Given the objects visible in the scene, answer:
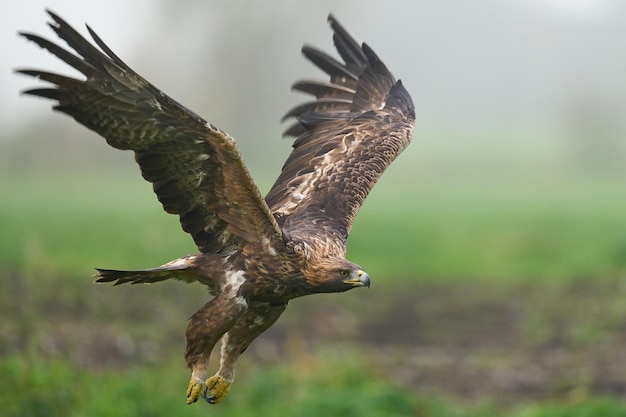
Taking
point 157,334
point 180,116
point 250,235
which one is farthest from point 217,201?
point 157,334

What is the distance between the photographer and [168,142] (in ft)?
26.8

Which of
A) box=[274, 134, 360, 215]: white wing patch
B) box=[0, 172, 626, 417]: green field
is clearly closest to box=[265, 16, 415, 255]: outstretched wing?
box=[274, 134, 360, 215]: white wing patch

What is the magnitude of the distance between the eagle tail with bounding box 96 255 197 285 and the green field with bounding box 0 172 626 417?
379cm

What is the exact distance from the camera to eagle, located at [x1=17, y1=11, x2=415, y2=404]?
7.85 m

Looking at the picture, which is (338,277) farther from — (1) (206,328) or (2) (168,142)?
(2) (168,142)

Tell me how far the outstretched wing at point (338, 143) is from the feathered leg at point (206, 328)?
2.12 feet

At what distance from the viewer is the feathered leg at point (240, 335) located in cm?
893

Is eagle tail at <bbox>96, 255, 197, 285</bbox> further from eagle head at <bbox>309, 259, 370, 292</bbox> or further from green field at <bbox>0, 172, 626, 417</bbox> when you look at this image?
green field at <bbox>0, 172, 626, 417</bbox>

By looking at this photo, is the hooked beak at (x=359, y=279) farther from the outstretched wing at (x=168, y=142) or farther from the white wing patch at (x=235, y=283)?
the white wing patch at (x=235, y=283)

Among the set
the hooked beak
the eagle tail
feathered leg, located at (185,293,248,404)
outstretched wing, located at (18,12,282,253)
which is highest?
outstretched wing, located at (18,12,282,253)

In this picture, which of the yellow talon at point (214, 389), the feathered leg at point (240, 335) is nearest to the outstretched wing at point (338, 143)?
the feathered leg at point (240, 335)

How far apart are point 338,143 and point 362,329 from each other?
25.4 ft

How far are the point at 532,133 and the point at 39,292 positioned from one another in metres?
77.1

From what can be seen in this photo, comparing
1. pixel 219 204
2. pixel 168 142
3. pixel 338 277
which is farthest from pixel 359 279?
pixel 168 142
